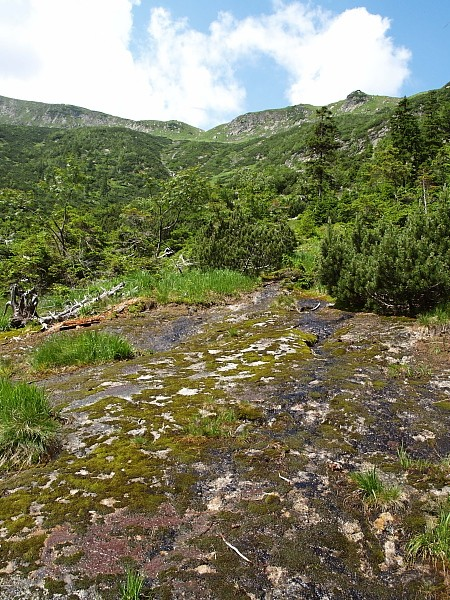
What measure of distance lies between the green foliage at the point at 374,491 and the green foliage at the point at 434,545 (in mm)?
299

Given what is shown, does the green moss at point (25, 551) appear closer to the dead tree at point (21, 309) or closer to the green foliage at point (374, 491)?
the green foliage at point (374, 491)

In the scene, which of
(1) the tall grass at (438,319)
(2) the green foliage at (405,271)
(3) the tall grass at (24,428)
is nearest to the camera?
(3) the tall grass at (24,428)

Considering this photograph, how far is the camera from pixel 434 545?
91.3 inches

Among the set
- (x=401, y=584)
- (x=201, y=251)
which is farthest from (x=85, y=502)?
(x=201, y=251)

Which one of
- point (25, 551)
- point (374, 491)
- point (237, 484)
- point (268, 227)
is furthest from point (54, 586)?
point (268, 227)

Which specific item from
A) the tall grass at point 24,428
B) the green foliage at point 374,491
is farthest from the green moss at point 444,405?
the tall grass at point 24,428

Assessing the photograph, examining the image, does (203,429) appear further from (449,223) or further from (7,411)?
(449,223)

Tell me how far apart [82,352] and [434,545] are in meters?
5.94

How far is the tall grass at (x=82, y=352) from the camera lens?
6918 mm

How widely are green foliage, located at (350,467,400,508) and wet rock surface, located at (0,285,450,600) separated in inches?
2.1

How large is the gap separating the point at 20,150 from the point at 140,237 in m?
118

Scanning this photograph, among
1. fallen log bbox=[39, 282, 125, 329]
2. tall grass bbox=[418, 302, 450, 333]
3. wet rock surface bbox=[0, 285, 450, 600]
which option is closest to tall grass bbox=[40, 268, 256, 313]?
fallen log bbox=[39, 282, 125, 329]

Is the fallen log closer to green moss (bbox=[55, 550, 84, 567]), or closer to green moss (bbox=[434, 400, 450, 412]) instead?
green moss (bbox=[55, 550, 84, 567])

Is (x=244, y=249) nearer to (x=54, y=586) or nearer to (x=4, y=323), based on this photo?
(x=4, y=323)
